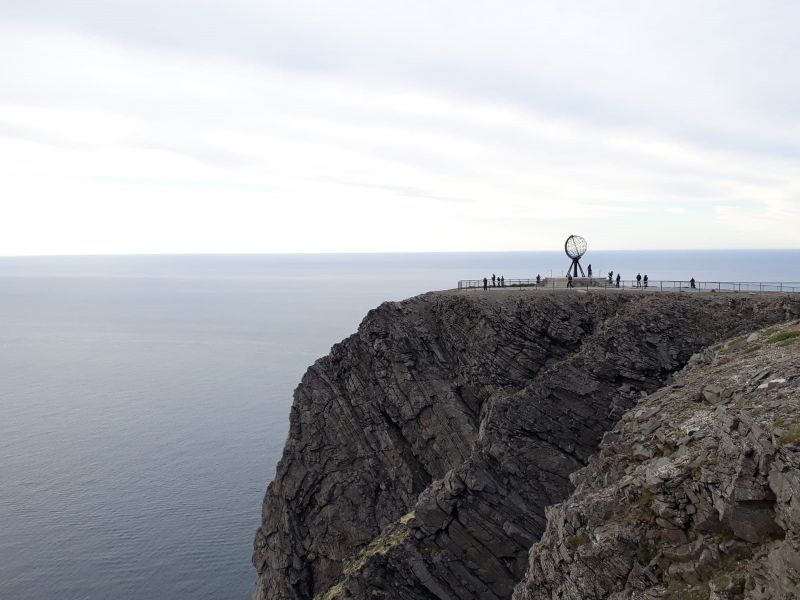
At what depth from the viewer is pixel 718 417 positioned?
26.1m

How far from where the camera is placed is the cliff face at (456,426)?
137 feet

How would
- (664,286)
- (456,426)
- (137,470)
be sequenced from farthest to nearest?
(137,470)
(664,286)
(456,426)

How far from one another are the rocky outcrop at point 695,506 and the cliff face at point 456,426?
438 inches

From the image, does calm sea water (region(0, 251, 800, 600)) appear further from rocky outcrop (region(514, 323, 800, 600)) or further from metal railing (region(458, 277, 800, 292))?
rocky outcrop (region(514, 323, 800, 600))

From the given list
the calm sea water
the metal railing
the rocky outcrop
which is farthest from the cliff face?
the calm sea water

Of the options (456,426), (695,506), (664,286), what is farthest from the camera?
(664,286)

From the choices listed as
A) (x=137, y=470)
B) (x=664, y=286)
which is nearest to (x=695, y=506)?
(x=664, y=286)

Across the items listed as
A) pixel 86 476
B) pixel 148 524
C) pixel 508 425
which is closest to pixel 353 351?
pixel 508 425

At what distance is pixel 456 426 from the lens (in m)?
52.3

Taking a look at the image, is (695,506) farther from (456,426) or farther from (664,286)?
(664,286)

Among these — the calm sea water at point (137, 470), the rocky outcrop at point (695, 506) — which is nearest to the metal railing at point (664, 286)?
the rocky outcrop at point (695, 506)

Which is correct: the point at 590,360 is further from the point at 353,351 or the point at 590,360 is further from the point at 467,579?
the point at 353,351

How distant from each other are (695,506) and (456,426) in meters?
30.7

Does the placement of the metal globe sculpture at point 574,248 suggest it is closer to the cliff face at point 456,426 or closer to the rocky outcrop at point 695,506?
the cliff face at point 456,426
